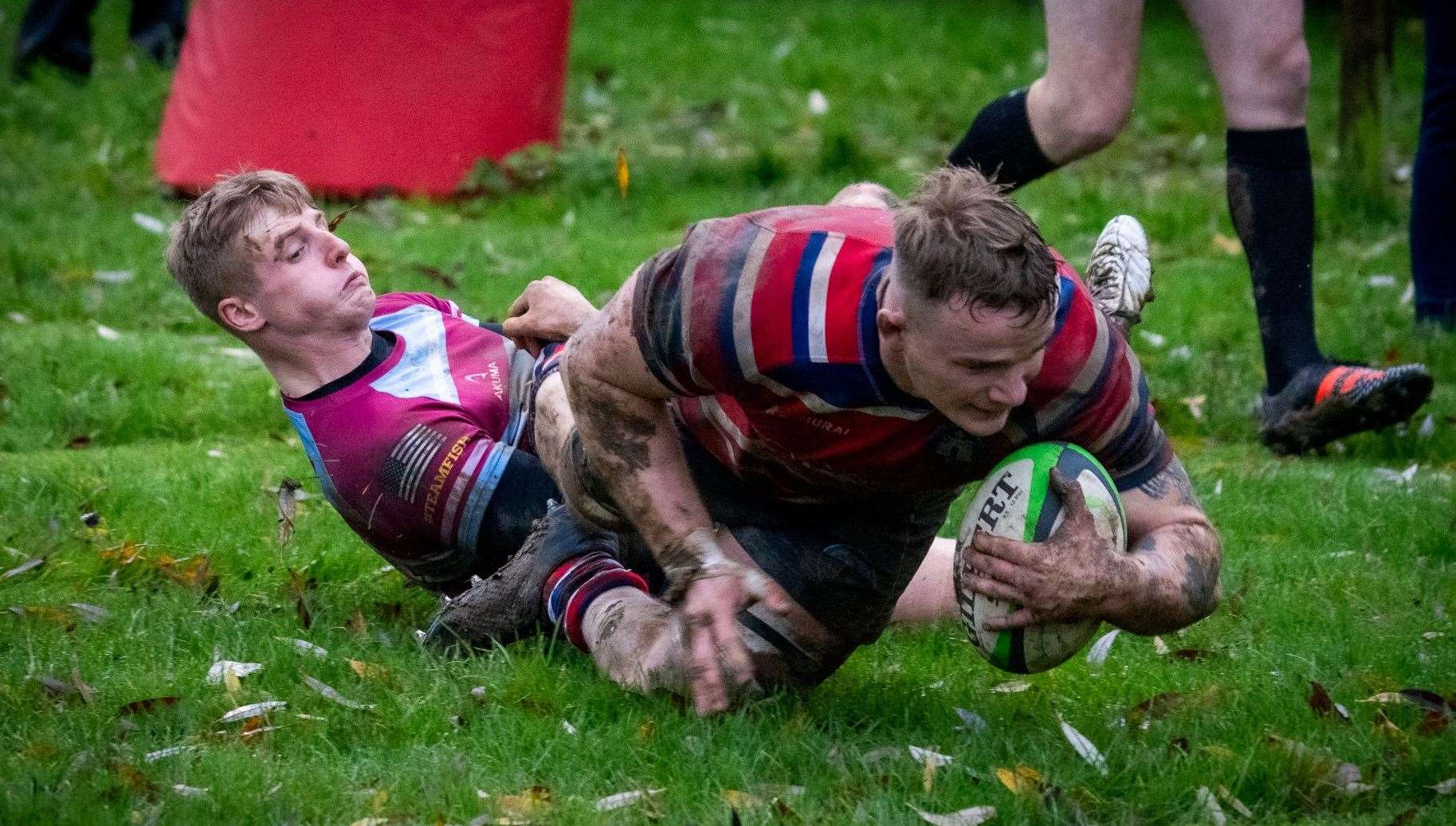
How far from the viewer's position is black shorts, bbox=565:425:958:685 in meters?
3.34

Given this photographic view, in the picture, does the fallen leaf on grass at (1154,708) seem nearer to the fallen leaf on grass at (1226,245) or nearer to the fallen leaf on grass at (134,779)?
the fallen leaf on grass at (134,779)

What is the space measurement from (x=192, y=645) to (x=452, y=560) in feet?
1.98

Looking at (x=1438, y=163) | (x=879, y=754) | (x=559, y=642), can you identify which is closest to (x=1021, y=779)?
(x=879, y=754)

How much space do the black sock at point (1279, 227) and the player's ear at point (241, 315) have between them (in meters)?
2.68

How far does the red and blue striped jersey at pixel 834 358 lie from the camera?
285 cm

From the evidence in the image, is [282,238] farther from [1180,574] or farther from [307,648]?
[1180,574]

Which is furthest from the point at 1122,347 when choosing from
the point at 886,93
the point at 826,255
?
the point at 886,93

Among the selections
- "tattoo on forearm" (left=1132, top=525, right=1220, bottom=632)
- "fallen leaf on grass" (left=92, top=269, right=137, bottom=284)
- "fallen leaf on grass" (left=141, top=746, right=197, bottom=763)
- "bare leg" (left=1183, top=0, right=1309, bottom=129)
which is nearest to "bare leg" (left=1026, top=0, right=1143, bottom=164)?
"bare leg" (left=1183, top=0, right=1309, bottom=129)

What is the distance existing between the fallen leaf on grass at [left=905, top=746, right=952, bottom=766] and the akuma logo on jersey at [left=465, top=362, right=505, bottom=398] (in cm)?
154

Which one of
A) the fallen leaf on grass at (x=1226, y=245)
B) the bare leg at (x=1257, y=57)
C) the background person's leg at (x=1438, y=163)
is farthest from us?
the fallen leaf on grass at (x=1226, y=245)

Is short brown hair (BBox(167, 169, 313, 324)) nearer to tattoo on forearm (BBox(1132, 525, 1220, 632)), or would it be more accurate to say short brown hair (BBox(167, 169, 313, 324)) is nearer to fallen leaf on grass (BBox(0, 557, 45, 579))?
fallen leaf on grass (BBox(0, 557, 45, 579))

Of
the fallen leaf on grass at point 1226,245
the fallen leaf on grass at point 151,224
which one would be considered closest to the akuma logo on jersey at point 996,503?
the fallen leaf on grass at point 1226,245

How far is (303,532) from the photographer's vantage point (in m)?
4.45

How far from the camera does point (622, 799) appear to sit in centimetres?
288
